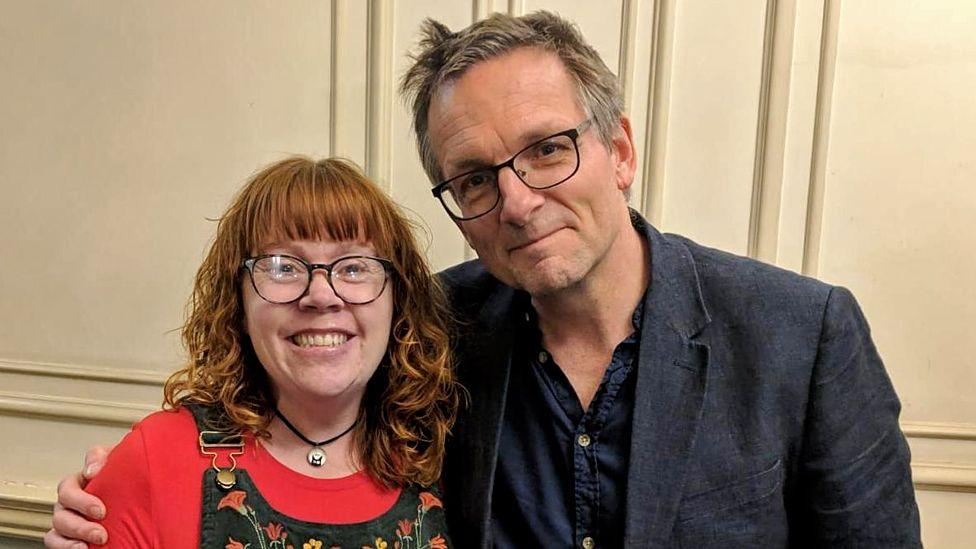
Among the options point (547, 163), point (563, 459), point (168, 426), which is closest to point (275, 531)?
point (168, 426)

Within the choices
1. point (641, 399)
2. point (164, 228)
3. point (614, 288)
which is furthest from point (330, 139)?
point (641, 399)

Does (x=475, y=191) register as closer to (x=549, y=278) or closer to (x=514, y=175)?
(x=514, y=175)

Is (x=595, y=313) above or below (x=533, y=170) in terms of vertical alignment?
below

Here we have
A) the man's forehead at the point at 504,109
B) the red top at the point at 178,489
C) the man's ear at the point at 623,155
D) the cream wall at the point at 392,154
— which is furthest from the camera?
the cream wall at the point at 392,154

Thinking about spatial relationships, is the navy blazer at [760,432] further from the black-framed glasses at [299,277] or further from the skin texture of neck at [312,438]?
the black-framed glasses at [299,277]

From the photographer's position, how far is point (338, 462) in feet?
3.38

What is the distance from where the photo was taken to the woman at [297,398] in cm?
91

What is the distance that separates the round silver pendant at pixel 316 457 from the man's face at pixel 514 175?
42cm

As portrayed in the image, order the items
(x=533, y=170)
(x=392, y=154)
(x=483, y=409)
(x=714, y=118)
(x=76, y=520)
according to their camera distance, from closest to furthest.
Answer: (x=76, y=520) → (x=533, y=170) → (x=483, y=409) → (x=714, y=118) → (x=392, y=154)

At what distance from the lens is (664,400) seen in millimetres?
1009

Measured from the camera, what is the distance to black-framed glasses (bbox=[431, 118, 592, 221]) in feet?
3.27

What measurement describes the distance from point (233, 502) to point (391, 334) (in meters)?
0.36

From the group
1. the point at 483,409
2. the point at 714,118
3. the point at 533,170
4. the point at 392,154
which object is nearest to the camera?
the point at 533,170

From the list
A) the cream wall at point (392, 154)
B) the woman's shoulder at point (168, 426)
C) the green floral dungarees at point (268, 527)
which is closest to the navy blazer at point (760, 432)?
the green floral dungarees at point (268, 527)
